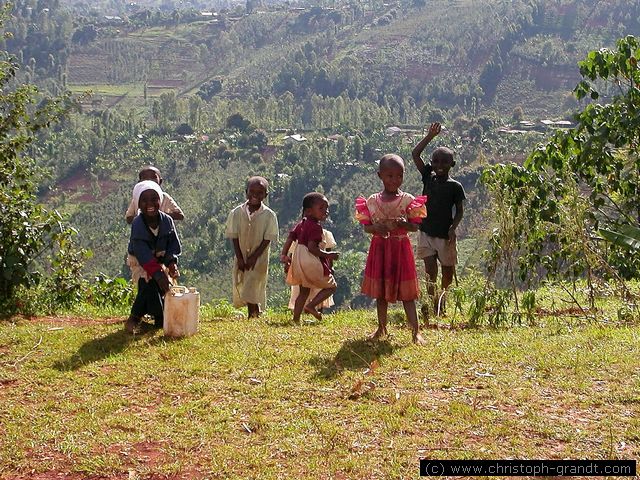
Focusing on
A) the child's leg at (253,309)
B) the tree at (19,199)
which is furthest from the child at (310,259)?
the tree at (19,199)

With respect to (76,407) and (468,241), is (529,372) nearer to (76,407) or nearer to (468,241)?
(76,407)

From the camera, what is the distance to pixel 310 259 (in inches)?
256

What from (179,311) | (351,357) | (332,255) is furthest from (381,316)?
(179,311)

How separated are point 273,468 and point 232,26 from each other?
13065cm

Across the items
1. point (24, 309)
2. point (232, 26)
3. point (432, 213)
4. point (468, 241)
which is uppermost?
point (232, 26)

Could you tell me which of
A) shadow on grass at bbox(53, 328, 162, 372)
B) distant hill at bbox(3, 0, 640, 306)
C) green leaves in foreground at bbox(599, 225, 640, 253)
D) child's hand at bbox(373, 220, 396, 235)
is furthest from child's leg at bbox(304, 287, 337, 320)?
distant hill at bbox(3, 0, 640, 306)

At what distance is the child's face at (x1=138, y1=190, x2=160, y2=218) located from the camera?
5.62 metres

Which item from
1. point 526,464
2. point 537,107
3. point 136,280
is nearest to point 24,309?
point 136,280

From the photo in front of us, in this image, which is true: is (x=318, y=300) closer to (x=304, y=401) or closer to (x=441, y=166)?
(x=441, y=166)

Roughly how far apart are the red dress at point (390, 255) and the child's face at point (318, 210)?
3.25ft

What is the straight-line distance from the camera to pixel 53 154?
215 feet

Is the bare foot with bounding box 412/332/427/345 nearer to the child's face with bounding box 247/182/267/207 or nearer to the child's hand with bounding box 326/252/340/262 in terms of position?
the child's hand with bounding box 326/252/340/262

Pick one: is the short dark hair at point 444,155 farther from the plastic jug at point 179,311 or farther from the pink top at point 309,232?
the plastic jug at point 179,311

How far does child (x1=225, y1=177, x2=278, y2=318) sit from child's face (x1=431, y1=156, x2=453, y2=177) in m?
1.41
